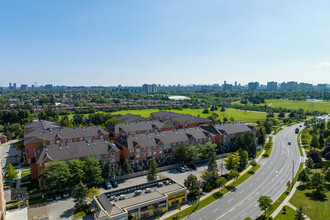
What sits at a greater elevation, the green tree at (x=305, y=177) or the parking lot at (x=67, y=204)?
the green tree at (x=305, y=177)

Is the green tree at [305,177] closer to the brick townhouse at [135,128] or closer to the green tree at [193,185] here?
the green tree at [193,185]

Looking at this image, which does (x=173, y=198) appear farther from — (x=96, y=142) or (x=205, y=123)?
(x=205, y=123)

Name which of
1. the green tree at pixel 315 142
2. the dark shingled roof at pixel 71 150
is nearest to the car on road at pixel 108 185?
the dark shingled roof at pixel 71 150

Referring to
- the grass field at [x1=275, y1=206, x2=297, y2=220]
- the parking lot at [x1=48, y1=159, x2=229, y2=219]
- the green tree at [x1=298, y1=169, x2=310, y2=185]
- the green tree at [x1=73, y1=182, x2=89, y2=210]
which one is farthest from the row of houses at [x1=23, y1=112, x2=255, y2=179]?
the grass field at [x1=275, y1=206, x2=297, y2=220]

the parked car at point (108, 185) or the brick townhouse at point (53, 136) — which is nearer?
the parked car at point (108, 185)

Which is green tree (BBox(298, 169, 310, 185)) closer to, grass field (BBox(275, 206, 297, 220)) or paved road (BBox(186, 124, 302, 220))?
paved road (BBox(186, 124, 302, 220))

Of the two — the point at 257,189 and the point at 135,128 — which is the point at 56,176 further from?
the point at 257,189
